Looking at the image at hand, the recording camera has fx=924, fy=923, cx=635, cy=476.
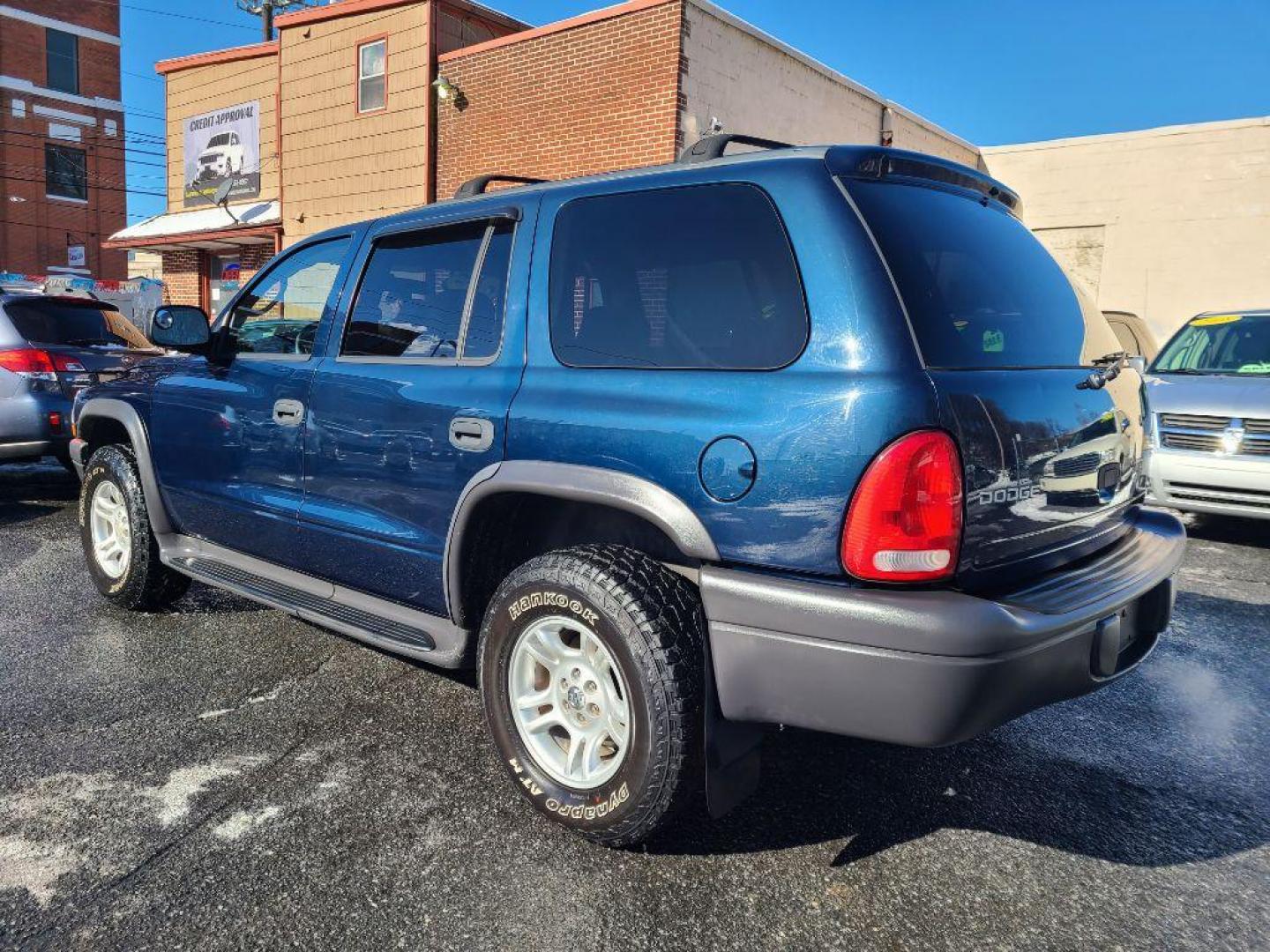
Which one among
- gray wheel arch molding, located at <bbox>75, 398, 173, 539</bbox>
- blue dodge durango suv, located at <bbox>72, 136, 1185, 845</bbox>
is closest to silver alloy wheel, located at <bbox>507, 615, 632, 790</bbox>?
blue dodge durango suv, located at <bbox>72, 136, 1185, 845</bbox>

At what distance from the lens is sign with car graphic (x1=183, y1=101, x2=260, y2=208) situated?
17.9 meters

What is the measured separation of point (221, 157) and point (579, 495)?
19066mm

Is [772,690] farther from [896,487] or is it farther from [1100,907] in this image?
[1100,907]

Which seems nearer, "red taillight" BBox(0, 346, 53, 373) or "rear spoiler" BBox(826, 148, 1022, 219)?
"rear spoiler" BBox(826, 148, 1022, 219)

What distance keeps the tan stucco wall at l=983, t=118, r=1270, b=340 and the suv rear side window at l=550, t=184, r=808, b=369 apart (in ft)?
48.0

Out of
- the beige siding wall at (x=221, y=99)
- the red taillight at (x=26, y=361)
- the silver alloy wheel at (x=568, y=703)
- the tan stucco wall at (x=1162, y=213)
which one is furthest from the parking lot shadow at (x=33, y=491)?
the tan stucco wall at (x=1162, y=213)

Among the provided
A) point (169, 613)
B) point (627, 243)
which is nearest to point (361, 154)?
point (169, 613)

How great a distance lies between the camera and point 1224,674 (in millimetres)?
4074

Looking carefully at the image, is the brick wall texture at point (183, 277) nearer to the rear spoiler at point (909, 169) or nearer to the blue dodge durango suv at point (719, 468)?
the blue dodge durango suv at point (719, 468)

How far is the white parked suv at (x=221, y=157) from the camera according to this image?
18172mm

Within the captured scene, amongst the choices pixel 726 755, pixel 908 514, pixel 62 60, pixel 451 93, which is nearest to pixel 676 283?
pixel 908 514

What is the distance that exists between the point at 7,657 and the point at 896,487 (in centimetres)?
380

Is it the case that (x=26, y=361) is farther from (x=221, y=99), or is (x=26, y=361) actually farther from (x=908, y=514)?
(x=221, y=99)

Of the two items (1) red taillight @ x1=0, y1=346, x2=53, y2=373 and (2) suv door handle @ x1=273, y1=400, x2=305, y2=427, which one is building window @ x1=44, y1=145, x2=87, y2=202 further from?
(2) suv door handle @ x1=273, y1=400, x2=305, y2=427
